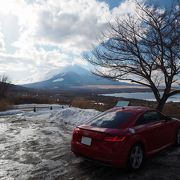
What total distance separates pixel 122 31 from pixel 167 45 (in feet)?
10.4

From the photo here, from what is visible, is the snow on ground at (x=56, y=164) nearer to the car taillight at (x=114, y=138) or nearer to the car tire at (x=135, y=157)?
the car tire at (x=135, y=157)

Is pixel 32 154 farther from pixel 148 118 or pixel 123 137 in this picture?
pixel 148 118

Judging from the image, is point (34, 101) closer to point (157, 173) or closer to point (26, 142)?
point (26, 142)

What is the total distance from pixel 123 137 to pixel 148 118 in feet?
5.02

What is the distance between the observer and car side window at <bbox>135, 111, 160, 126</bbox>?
7.18m

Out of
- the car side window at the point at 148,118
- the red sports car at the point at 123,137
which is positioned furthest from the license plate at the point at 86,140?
the car side window at the point at 148,118

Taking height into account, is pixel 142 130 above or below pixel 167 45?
below

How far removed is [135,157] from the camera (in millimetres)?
6590

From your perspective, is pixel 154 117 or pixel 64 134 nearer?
pixel 154 117

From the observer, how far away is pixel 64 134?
476 inches

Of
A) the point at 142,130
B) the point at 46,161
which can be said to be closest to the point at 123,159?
the point at 142,130

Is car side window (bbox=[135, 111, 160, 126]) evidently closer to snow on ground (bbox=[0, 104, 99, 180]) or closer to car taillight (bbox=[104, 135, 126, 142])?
car taillight (bbox=[104, 135, 126, 142])

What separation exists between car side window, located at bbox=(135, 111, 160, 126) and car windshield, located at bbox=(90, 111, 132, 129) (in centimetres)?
31

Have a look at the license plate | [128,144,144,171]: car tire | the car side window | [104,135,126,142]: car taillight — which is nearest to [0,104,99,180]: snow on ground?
the license plate
